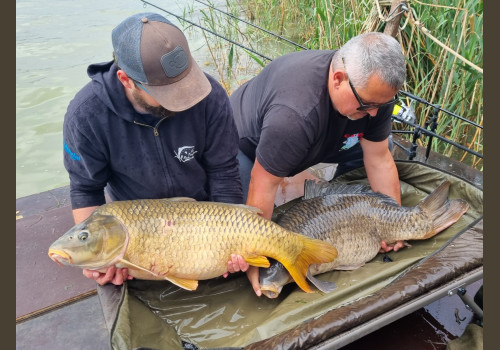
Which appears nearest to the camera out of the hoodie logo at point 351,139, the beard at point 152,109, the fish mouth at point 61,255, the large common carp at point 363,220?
the fish mouth at point 61,255

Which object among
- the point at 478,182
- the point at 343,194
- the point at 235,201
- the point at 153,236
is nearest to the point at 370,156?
the point at 343,194

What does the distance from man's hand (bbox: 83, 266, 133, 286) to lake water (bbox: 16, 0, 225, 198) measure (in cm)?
263

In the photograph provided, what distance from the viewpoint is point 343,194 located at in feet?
6.82

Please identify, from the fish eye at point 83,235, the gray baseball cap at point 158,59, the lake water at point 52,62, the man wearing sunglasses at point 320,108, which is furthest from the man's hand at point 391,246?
the lake water at point 52,62

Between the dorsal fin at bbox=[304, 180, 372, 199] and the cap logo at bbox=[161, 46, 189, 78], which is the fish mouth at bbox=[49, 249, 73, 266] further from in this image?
the dorsal fin at bbox=[304, 180, 372, 199]

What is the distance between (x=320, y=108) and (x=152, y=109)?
0.69 metres

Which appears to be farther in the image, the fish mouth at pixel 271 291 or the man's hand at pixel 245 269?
the fish mouth at pixel 271 291

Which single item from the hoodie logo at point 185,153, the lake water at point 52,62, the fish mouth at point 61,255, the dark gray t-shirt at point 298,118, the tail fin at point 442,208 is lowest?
the lake water at point 52,62

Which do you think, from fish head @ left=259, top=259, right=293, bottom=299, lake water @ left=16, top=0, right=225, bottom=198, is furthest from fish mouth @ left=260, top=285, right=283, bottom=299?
lake water @ left=16, top=0, right=225, bottom=198

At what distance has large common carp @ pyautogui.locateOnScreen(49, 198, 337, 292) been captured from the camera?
139 cm

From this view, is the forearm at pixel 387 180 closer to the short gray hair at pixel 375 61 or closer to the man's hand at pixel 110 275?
the short gray hair at pixel 375 61

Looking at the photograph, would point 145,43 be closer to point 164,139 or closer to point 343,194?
point 164,139

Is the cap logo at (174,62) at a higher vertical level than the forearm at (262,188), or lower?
higher

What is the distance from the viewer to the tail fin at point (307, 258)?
1.67 meters
